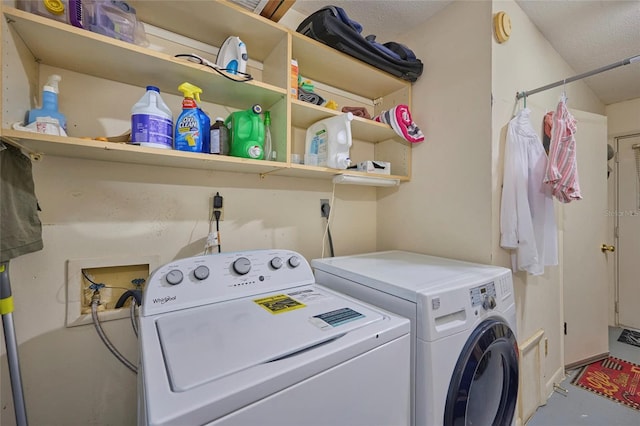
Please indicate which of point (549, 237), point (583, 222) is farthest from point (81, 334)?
point (583, 222)

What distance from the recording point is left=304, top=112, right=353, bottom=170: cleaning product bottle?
53.6 inches

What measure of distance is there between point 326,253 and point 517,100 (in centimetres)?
148

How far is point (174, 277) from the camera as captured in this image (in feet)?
2.96

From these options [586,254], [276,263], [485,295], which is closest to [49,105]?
[276,263]

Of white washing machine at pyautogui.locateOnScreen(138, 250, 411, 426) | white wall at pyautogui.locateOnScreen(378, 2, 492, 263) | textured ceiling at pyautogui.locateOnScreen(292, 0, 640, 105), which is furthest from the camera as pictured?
textured ceiling at pyautogui.locateOnScreen(292, 0, 640, 105)

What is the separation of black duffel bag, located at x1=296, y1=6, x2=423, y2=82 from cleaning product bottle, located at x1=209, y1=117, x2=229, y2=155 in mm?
713

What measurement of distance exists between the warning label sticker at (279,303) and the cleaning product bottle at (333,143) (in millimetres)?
730

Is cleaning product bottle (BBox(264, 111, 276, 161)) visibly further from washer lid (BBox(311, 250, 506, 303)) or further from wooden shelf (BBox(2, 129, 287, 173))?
washer lid (BBox(311, 250, 506, 303))

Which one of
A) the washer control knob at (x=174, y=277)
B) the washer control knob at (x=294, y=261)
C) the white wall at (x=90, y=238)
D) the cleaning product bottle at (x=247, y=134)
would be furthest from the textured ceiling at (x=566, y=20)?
the washer control knob at (x=174, y=277)

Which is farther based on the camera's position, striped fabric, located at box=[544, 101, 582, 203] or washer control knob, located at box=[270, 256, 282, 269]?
striped fabric, located at box=[544, 101, 582, 203]

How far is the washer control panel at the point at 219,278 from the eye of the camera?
2.87 feet

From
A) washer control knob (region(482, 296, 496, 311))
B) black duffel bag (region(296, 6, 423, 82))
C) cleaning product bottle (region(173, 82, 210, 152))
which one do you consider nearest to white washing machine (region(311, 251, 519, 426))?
washer control knob (region(482, 296, 496, 311))

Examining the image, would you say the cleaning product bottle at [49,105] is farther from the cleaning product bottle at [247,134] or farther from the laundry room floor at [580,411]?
the laundry room floor at [580,411]

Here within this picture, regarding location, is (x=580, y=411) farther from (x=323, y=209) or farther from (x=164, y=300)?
(x=164, y=300)
